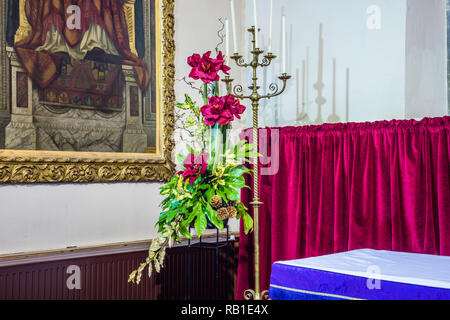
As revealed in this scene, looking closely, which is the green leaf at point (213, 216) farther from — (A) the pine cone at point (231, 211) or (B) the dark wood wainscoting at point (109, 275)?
(B) the dark wood wainscoting at point (109, 275)

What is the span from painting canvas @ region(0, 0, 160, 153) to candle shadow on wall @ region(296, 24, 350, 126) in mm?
1005

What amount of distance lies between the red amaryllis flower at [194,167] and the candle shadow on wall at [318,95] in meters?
1.05

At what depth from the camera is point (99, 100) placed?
3.09 meters

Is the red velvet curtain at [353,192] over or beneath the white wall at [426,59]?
beneath

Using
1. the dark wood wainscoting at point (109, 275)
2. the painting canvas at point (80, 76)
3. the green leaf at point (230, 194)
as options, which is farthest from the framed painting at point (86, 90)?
the green leaf at point (230, 194)

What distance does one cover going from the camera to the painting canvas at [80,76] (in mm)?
2748

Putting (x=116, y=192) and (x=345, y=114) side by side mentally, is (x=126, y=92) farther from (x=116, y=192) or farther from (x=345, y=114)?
(x=345, y=114)

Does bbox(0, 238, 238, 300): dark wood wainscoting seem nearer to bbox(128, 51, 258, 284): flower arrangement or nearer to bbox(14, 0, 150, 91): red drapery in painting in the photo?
bbox(128, 51, 258, 284): flower arrangement

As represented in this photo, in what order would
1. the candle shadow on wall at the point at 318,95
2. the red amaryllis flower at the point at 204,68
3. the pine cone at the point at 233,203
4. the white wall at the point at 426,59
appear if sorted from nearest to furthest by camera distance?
the red amaryllis flower at the point at 204,68, the pine cone at the point at 233,203, the white wall at the point at 426,59, the candle shadow on wall at the point at 318,95

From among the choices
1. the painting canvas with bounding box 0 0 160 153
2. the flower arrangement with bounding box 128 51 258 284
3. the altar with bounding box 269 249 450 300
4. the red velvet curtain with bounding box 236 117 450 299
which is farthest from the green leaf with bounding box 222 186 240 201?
the painting canvas with bounding box 0 0 160 153

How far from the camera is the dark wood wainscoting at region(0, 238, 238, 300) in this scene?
2.58 m

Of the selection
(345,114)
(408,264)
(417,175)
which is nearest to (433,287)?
(408,264)

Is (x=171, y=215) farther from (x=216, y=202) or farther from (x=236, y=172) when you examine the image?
(x=236, y=172)

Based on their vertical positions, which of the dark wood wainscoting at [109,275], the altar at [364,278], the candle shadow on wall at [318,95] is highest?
the candle shadow on wall at [318,95]
